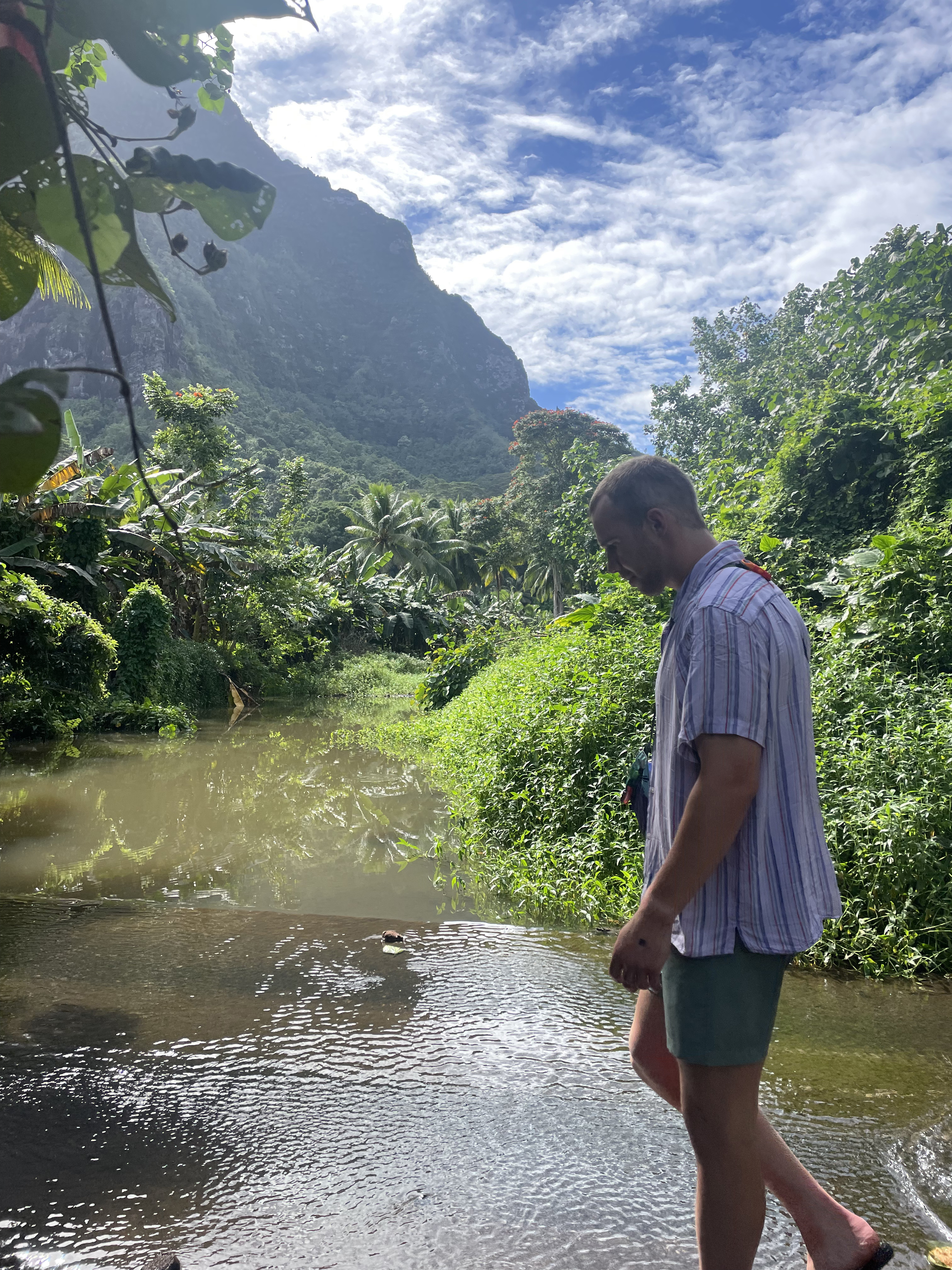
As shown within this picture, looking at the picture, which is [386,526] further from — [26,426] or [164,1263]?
[26,426]

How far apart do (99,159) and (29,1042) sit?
2833 mm

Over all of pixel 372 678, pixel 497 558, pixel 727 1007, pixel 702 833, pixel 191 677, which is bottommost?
pixel 191 677

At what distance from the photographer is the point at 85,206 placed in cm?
72

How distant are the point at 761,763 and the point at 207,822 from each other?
20.4 ft

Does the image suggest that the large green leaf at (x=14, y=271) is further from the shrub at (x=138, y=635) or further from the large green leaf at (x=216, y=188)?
the shrub at (x=138, y=635)

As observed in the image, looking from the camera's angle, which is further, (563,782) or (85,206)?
(563,782)

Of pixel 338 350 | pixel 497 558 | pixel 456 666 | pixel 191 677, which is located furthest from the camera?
pixel 338 350

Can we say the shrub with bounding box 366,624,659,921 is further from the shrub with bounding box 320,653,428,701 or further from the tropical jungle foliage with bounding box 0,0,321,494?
the shrub with bounding box 320,653,428,701

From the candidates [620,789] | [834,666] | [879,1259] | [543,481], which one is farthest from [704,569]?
[543,481]

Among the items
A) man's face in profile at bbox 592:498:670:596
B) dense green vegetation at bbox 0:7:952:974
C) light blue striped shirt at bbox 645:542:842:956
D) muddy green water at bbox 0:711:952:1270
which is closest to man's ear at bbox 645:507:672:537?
man's face in profile at bbox 592:498:670:596

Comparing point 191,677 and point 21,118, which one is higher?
point 21,118

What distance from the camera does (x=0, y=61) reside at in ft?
1.89

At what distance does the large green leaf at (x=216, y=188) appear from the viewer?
69 centimetres

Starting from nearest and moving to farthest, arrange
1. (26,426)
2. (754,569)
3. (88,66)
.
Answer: (26,426) → (88,66) → (754,569)
